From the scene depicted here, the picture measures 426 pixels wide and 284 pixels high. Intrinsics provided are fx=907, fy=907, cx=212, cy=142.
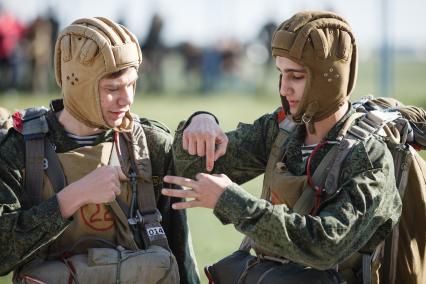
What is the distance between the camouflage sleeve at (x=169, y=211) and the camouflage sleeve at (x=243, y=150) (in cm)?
24

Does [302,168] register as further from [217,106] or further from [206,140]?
[217,106]

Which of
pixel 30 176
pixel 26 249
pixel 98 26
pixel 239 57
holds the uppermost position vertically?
pixel 98 26

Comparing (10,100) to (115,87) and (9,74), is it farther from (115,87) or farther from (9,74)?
(115,87)

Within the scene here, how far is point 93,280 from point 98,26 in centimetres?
138

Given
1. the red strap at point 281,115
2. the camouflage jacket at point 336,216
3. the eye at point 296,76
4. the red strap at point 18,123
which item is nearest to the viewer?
the camouflage jacket at point 336,216

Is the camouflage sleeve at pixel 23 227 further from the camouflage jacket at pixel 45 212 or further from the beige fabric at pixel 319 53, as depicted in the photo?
the beige fabric at pixel 319 53

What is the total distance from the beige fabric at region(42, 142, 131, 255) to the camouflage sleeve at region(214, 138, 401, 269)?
33.8 inches

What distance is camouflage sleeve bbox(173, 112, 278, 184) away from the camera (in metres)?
5.00

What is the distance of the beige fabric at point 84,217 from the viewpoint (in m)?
4.93

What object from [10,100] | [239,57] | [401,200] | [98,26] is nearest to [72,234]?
[98,26]

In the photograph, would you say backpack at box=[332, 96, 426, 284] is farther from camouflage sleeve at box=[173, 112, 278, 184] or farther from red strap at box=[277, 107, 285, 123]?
camouflage sleeve at box=[173, 112, 278, 184]

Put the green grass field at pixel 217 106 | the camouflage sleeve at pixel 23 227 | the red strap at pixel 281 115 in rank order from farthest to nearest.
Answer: the green grass field at pixel 217 106 < the red strap at pixel 281 115 < the camouflage sleeve at pixel 23 227

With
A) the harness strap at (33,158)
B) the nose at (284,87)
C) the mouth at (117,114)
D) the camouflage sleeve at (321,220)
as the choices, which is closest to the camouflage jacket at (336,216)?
the camouflage sleeve at (321,220)

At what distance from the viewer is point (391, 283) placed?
479 cm
